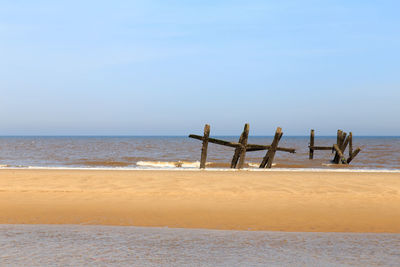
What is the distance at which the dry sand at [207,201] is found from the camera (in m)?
8.16

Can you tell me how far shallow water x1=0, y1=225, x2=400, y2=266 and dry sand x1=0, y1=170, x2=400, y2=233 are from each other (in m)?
0.67

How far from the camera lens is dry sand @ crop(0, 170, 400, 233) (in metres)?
8.16

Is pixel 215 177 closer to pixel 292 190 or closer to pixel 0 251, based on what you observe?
pixel 292 190

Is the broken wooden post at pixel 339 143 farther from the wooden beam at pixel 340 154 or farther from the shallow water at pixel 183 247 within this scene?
the shallow water at pixel 183 247

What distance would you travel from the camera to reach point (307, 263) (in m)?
5.35

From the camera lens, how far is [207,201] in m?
10.4

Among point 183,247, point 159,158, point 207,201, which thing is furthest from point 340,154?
point 183,247

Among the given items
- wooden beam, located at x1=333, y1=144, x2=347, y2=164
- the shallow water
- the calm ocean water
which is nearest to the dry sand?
the shallow water

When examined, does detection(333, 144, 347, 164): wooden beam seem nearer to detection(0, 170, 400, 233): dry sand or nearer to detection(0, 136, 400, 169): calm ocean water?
detection(0, 136, 400, 169): calm ocean water

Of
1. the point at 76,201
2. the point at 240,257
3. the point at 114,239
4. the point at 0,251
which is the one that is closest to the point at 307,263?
the point at 240,257

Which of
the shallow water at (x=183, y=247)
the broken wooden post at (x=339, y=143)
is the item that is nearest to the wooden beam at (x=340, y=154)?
the broken wooden post at (x=339, y=143)

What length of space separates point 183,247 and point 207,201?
4.25m

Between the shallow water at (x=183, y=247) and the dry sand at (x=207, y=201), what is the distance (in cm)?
67

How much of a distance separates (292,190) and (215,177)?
3336 mm
